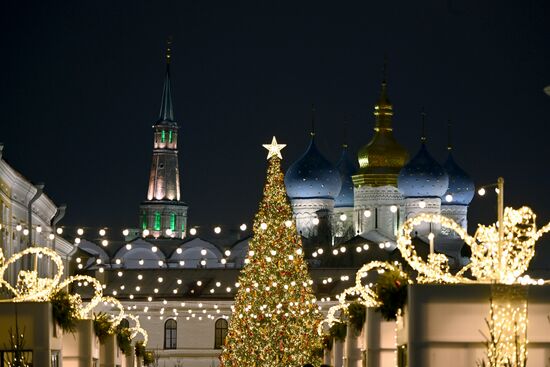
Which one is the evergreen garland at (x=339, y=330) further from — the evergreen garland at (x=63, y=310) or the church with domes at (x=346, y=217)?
the church with domes at (x=346, y=217)

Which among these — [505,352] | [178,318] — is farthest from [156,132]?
[505,352]

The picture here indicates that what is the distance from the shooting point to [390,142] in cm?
12438

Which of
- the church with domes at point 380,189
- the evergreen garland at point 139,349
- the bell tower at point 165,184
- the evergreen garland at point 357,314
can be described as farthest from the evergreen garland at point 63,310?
the bell tower at point 165,184

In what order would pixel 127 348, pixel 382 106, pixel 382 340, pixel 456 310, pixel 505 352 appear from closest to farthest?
1. pixel 505 352
2. pixel 456 310
3. pixel 382 340
4. pixel 127 348
5. pixel 382 106

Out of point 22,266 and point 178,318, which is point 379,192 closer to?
point 178,318

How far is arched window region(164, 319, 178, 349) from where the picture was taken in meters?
89.0

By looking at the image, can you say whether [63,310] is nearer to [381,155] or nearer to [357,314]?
[357,314]

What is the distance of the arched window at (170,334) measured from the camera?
89000 mm

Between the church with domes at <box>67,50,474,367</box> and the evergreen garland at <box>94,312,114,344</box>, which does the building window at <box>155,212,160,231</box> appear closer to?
the church with domes at <box>67,50,474,367</box>

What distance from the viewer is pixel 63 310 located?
32.3 meters

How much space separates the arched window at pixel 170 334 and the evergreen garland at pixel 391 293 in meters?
59.6

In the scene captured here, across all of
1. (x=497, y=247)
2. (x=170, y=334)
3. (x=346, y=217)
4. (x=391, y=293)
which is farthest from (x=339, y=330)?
(x=346, y=217)

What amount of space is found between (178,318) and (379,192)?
36.7m

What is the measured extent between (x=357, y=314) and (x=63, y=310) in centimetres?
774
